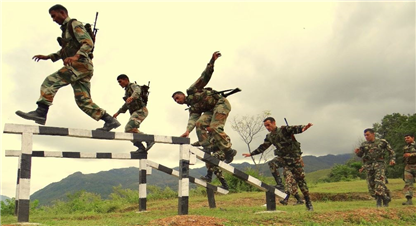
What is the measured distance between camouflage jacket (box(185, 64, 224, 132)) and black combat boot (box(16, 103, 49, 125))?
10.7 feet

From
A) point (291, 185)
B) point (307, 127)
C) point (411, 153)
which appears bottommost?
point (291, 185)

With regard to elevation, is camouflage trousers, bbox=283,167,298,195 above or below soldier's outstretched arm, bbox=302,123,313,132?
below

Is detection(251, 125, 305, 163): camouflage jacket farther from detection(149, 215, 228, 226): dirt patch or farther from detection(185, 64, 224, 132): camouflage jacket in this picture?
detection(149, 215, 228, 226): dirt patch

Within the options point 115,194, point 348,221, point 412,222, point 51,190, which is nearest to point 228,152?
point 348,221

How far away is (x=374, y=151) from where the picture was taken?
33.2 feet

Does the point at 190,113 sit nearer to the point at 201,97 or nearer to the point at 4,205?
the point at 201,97

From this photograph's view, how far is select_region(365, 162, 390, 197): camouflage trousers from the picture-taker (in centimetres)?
959

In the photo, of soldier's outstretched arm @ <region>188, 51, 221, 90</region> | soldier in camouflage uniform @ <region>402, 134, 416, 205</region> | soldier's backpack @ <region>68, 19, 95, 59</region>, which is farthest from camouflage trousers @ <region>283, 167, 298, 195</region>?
soldier's backpack @ <region>68, 19, 95, 59</region>

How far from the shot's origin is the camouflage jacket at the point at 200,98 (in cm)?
811

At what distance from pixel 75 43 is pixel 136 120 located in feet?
10.1

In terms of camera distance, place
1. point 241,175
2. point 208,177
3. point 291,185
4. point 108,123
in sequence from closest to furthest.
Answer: point 108,123
point 241,175
point 208,177
point 291,185

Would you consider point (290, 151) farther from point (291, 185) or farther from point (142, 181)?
Answer: point (142, 181)

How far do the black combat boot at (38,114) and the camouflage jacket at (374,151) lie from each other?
328 inches

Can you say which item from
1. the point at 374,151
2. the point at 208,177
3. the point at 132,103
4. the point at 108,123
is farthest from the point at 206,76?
the point at 374,151
